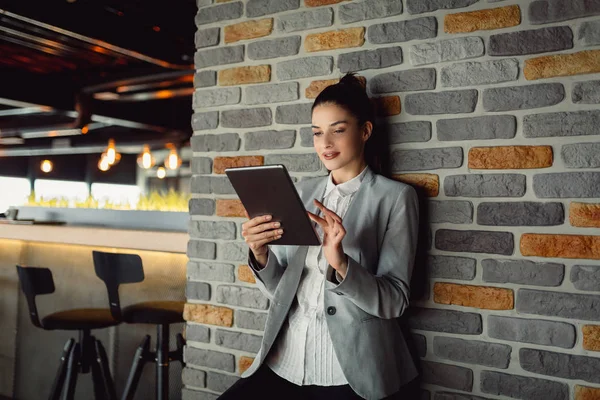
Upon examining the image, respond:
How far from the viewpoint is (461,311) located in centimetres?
172

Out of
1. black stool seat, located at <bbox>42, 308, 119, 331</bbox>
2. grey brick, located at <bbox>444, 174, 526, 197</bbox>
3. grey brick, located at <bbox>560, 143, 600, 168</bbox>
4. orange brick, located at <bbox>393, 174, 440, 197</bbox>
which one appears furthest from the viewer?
black stool seat, located at <bbox>42, 308, 119, 331</bbox>

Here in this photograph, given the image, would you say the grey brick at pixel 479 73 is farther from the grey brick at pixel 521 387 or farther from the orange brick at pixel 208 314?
the orange brick at pixel 208 314

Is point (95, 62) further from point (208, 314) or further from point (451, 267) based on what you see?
point (451, 267)

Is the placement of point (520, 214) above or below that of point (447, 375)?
above

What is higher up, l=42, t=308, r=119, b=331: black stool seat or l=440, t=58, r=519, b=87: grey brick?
l=440, t=58, r=519, b=87: grey brick

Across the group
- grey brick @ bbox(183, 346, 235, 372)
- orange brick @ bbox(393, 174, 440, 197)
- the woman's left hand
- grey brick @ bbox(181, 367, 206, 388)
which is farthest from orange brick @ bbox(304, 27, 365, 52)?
grey brick @ bbox(181, 367, 206, 388)

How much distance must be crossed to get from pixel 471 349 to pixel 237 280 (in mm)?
921

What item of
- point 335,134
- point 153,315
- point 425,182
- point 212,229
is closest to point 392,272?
point 425,182

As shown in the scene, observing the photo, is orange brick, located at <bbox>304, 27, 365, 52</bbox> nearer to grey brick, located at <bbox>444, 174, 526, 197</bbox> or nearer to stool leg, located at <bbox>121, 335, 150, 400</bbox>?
grey brick, located at <bbox>444, 174, 526, 197</bbox>

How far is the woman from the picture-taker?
5.10 feet

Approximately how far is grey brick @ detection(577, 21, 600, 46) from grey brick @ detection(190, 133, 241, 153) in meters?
1.24

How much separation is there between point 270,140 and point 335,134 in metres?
0.45

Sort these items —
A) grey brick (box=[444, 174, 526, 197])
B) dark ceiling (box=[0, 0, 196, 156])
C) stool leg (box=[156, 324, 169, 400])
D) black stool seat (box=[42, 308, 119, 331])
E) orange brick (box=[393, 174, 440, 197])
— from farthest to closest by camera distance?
dark ceiling (box=[0, 0, 196, 156]) < black stool seat (box=[42, 308, 119, 331]) < stool leg (box=[156, 324, 169, 400]) < orange brick (box=[393, 174, 440, 197]) < grey brick (box=[444, 174, 526, 197])

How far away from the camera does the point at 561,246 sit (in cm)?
158
